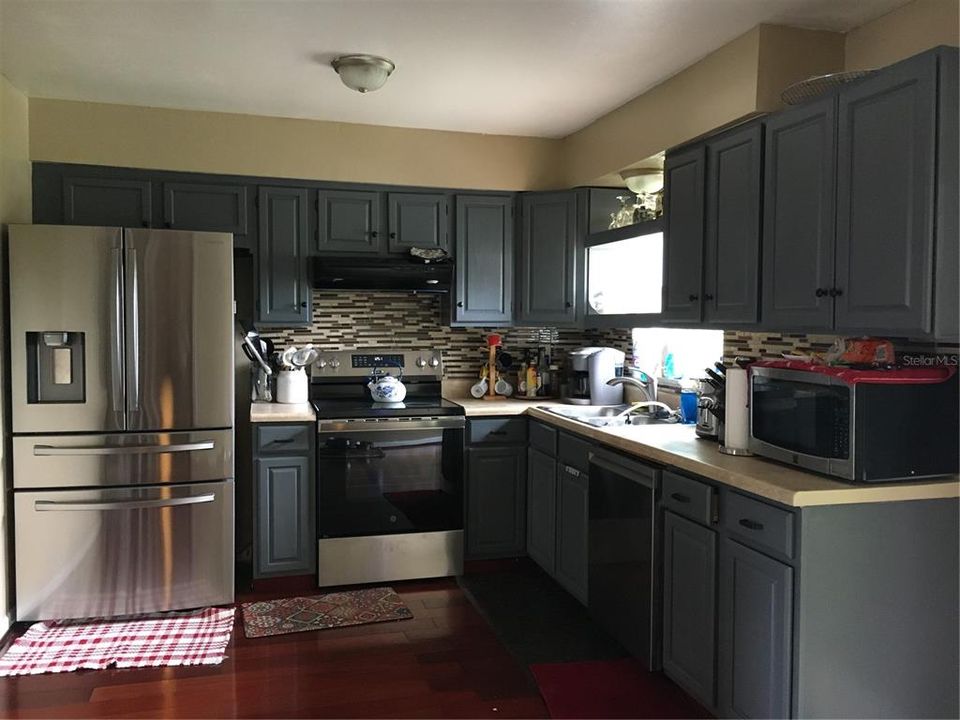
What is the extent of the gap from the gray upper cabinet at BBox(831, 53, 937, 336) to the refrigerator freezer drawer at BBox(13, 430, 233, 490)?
2.65m

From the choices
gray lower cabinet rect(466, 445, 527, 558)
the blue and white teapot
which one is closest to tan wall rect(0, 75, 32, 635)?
the blue and white teapot

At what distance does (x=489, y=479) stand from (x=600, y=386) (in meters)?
0.78

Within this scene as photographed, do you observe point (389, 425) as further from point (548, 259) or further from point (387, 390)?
point (548, 259)

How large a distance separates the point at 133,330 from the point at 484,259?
1.86 metres

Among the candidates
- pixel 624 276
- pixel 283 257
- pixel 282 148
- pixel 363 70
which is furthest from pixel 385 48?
pixel 624 276

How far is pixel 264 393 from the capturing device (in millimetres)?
4070

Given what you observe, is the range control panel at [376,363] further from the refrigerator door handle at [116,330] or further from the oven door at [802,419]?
the oven door at [802,419]

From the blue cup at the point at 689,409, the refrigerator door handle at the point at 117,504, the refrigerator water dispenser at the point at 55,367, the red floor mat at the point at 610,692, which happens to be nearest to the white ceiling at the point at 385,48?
the refrigerator water dispenser at the point at 55,367

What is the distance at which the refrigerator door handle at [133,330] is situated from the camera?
3314 millimetres

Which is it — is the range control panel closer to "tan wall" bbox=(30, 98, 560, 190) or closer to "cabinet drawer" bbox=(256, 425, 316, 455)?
"cabinet drawer" bbox=(256, 425, 316, 455)

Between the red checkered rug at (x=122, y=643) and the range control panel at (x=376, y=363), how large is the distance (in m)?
1.39

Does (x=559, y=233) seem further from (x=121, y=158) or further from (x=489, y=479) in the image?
(x=121, y=158)

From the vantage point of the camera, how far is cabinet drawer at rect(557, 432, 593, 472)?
332 cm

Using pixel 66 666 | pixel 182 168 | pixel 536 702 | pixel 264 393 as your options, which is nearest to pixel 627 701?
pixel 536 702
